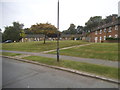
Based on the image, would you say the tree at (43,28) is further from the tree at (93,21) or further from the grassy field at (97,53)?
the tree at (93,21)

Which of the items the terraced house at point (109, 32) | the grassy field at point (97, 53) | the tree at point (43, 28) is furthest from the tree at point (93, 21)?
the grassy field at point (97, 53)

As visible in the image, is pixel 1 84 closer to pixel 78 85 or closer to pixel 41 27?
pixel 78 85

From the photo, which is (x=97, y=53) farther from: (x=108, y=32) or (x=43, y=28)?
(x=108, y=32)

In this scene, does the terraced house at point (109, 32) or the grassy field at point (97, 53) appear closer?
the grassy field at point (97, 53)

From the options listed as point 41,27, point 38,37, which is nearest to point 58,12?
point 41,27

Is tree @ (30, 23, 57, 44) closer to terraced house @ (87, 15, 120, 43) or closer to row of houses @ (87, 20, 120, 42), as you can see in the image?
terraced house @ (87, 15, 120, 43)

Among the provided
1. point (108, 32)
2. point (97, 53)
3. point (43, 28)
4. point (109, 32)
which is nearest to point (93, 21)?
point (108, 32)

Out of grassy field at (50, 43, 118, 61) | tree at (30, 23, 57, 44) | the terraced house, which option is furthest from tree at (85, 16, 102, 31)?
grassy field at (50, 43, 118, 61)

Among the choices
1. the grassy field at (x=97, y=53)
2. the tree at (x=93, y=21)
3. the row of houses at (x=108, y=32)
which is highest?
the tree at (x=93, y=21)

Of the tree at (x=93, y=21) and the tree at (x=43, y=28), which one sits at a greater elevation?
the tree at (x=93, y=21)

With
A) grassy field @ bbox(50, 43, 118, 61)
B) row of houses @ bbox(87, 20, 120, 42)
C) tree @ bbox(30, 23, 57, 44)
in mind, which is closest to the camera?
grassy field @ bbox(50, 43, 118, 61)

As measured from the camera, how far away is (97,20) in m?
67.2

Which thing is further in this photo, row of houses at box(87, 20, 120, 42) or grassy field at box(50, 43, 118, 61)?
row of houses at box(87, 20, 120, 42)

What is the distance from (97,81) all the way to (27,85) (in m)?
3.37
